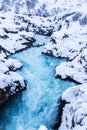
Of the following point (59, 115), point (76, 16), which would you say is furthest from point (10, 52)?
point (59, 115)

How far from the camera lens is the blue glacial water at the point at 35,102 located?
130 feet

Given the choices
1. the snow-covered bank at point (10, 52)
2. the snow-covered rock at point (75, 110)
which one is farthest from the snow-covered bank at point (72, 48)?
the snow-covered rock at point (75, 110)

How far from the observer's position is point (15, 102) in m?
46.0

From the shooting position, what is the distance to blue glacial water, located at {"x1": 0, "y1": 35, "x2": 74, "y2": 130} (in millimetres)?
39750

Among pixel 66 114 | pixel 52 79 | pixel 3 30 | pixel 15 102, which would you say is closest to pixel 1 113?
pixel 15 102

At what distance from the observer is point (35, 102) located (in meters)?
45.7

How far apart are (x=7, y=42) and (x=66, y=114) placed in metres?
50.0

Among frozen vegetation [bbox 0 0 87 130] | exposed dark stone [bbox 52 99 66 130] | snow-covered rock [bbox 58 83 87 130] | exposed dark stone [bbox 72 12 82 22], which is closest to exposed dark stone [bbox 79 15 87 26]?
frozen vegetation [bbox 0 0 87 130]

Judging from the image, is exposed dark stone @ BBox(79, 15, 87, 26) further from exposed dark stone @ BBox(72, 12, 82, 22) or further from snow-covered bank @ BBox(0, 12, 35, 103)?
snow-covered bank @ BBox(0, 12, 35, 103)

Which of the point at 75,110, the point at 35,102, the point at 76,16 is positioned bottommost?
the point at 75,110

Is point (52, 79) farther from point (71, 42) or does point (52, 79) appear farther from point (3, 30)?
point (3, 30)

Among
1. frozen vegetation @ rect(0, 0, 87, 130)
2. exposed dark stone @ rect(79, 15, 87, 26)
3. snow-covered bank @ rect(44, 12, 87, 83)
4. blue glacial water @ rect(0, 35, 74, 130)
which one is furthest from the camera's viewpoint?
exposed dark stone @ rect(79, 15, 87, 26)

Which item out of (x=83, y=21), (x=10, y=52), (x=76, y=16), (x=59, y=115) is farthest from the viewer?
(x=76, y=16)

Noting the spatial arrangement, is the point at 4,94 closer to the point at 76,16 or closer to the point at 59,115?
the point at 59,115
